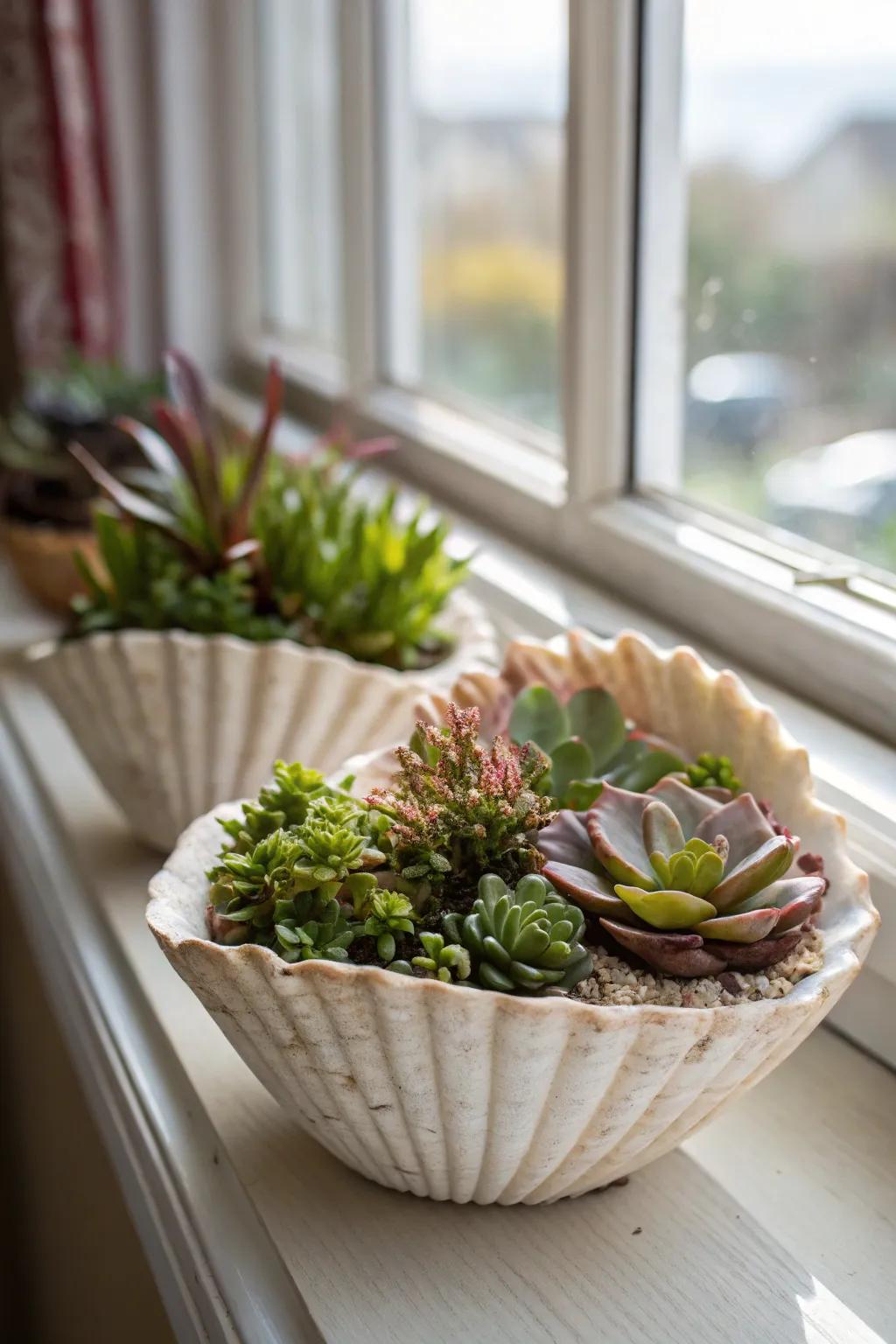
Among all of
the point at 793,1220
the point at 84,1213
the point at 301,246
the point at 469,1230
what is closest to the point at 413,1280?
the point at 469,1230

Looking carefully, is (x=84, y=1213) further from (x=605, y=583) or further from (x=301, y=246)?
(x=301, y=246)

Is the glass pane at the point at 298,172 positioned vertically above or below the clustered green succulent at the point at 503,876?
above

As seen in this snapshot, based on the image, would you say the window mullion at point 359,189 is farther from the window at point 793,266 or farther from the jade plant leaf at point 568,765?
the jade plant leaf at point 568,765

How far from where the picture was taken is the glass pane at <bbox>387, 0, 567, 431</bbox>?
1077mm

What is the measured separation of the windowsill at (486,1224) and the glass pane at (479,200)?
2.08 ft

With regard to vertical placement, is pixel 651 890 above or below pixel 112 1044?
above

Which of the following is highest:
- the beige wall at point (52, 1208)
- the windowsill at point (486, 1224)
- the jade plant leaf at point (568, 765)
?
the jade plant leaf at point (568, 765)

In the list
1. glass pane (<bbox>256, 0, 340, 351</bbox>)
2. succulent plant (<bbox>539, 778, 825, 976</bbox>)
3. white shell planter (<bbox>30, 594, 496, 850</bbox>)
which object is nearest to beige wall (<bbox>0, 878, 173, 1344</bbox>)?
→ white shell planter (<bbox>30, 594, 496, 850</bbox>)

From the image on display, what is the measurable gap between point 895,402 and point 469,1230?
0.47 meters

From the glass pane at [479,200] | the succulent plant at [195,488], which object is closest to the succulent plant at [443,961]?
the succulent plant at [195,488]

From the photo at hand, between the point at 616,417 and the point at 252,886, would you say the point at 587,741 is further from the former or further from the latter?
the point at 616,417

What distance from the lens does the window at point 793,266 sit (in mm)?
709

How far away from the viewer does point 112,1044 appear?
667 mm

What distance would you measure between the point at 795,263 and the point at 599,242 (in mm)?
149
